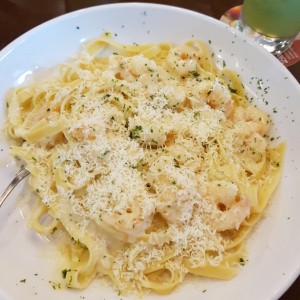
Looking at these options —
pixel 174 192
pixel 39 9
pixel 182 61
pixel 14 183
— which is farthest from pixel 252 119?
pixel 39 9

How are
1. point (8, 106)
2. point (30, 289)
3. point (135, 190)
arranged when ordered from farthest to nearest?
1. point (8, 106)
2. point (135, 190)
3. point (30, 289)

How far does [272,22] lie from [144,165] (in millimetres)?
1235

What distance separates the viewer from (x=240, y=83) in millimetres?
2395

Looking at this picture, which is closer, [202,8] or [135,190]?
[135,190]

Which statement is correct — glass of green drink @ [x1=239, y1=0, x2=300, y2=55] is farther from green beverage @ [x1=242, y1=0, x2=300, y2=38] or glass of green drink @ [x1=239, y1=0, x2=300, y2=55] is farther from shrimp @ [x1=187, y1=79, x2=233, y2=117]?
shrimp @ [x1=187, y1=79, x2=233, y2=117]

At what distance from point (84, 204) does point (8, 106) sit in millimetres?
674

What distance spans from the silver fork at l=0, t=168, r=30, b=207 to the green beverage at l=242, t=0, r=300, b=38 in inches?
62.1

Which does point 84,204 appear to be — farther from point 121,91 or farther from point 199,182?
point 121,91

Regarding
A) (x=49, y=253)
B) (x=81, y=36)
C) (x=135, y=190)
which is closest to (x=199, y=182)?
(x=135, y=190)

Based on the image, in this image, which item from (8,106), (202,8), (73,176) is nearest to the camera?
(73,176)

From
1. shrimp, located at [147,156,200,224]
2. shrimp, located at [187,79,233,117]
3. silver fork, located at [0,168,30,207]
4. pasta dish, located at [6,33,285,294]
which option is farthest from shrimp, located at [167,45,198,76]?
silver fork, located at [0,168,30,207]

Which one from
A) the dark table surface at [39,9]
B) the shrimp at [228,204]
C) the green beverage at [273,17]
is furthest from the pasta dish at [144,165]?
the dark table surface at [39,9]

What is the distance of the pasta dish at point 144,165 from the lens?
188cm

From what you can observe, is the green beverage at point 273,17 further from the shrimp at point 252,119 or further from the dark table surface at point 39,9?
the shrimp at point 252,119
